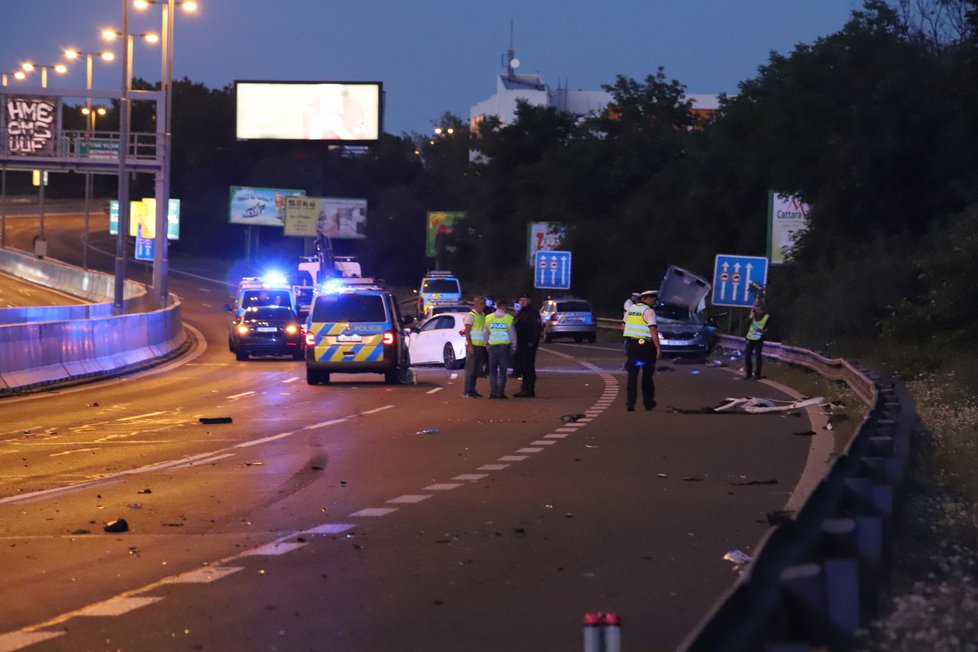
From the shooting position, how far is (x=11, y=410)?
22.6 metres

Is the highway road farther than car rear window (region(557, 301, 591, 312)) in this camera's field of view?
No

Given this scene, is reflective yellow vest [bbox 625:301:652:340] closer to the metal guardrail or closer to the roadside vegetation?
the roadside vegetation

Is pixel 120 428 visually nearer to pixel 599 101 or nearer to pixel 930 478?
pixel 930 478

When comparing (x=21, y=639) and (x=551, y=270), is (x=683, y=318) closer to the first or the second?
(x=551, y=270)

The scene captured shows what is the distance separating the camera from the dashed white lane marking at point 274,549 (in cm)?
970

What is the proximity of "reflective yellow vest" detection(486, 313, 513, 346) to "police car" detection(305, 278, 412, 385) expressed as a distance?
13.3 ft

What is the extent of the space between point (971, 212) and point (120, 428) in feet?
64.2

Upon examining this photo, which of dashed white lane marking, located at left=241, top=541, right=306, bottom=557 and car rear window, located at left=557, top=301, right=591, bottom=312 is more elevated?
dashed white lane marking, located at left=241, top=541, right=306, bottom=557

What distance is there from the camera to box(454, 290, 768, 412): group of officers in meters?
22.4

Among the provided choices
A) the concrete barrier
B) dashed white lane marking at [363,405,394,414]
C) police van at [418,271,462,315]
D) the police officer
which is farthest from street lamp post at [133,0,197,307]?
the police officer

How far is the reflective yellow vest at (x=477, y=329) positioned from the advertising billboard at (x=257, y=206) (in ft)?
233

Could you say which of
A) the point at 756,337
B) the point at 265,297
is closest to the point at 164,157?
the point at 265,297

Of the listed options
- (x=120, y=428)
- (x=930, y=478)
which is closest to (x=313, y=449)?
(x=120, y=428)

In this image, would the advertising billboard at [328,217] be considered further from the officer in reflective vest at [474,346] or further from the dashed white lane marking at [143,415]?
the dashed white lane marking at [143,415]
